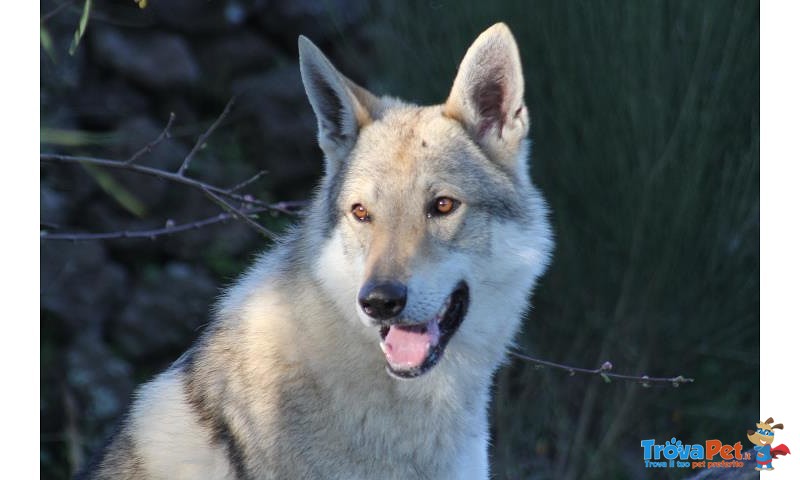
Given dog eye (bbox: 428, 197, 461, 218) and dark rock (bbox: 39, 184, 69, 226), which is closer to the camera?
dog eye (bbox: 428, 197, 461, 218)

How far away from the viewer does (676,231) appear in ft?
20.7

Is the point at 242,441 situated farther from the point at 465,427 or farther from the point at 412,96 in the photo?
the point at 412,96

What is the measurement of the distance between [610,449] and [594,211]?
60.7 inches

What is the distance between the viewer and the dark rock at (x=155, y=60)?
7.32 m

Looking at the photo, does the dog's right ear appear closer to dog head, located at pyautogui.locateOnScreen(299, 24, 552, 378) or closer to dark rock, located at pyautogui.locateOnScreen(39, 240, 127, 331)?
dog head, located at pyautogui.locateOnScreen(299, 24, 552, 378)

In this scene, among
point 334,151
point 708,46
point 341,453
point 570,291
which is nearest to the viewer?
point 341,453

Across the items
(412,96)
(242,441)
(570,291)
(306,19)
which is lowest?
(242,441)

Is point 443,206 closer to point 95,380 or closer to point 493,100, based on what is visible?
point 493,100

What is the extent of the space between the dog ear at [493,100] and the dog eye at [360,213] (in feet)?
1.75

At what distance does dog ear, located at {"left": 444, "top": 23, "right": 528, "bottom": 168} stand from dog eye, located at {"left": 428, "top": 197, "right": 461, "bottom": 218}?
14.1 inches

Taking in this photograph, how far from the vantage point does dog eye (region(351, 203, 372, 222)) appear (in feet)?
11.7

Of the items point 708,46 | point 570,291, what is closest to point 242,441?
point 570,291

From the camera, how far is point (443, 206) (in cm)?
356
